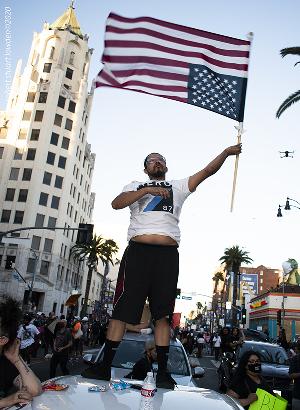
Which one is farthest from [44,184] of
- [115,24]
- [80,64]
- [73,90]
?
[115,24]

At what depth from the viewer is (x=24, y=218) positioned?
56094mm

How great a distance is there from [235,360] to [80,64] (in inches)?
2527

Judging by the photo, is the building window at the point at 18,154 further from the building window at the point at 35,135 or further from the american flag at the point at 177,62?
the american flag at the point at 177,62

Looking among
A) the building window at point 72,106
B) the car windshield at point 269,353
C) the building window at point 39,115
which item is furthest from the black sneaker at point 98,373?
the building window at point 72,106

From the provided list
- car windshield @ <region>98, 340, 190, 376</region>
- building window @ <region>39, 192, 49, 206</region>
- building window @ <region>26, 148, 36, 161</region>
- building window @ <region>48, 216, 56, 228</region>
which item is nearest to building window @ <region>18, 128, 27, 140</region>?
building window @ <region>26, 148, 36, 161</region>

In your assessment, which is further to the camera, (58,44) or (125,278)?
(58,44)

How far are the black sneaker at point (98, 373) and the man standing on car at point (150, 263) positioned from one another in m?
0.01

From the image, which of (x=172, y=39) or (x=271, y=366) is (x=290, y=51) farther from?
(x=172, y=39)

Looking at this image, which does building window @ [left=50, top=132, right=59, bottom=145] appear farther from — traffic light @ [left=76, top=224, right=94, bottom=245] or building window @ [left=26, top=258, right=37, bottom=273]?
traffic light @ [left=76, top=224, right=94, bottom=245]

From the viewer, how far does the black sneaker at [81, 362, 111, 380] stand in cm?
320

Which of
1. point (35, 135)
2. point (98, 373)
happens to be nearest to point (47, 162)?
point (35, 135)

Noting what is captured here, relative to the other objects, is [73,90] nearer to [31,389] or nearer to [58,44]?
[58,44]

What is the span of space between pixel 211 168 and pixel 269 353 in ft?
29.6

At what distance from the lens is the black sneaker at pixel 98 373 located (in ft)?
10.5
